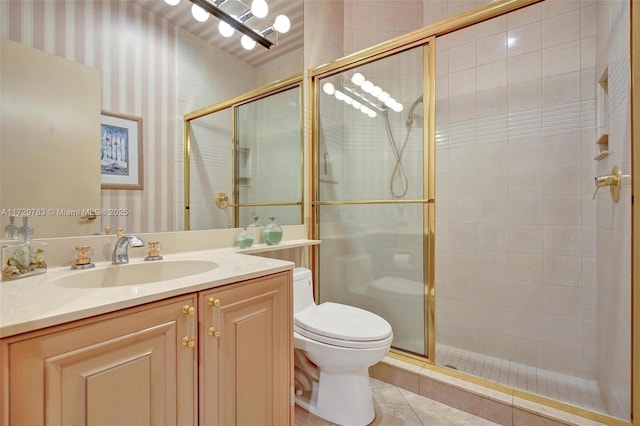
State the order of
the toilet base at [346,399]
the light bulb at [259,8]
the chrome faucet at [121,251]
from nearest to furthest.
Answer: the chrome faucet at [121,251] → the toilet base at [346,399] → the light bulb at [259,8]

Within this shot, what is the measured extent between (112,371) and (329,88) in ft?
6.38

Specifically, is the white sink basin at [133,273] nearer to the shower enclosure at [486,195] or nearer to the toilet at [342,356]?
the toilet at [342,356]

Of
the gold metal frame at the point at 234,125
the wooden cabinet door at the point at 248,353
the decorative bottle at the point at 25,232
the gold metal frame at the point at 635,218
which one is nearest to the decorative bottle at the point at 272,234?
the gold metal frame at the point at 234,125

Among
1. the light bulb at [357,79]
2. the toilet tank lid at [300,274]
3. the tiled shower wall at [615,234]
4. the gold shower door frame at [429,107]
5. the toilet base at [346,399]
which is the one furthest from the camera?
the light bulb at [357,79]

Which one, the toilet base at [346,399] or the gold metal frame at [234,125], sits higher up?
the gold metal frame at [234,125]

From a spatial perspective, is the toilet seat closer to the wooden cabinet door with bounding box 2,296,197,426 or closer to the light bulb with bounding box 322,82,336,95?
the wooden cabinet door with bounding box 2,296,197,426

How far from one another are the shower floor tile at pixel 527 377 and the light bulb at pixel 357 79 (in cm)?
198

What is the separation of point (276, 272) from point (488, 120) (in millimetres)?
1980

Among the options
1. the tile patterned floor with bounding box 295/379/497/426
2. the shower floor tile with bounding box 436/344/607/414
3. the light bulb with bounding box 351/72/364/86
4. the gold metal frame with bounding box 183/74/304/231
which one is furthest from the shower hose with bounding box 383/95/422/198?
the shower floor tile with bounding box 436/344/607/414

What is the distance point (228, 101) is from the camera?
159cm

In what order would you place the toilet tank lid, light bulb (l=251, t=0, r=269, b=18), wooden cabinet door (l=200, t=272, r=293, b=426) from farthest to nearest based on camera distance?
1. light bulb (l=251, t=0, r=269, b=18)
2. the toilet tank lid
3. wooden cabinet door (l=200, t=272, r=293, b=426)

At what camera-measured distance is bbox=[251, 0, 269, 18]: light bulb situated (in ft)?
5.76

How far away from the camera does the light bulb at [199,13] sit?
1441mm

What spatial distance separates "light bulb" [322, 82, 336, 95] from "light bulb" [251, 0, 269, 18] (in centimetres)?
56
